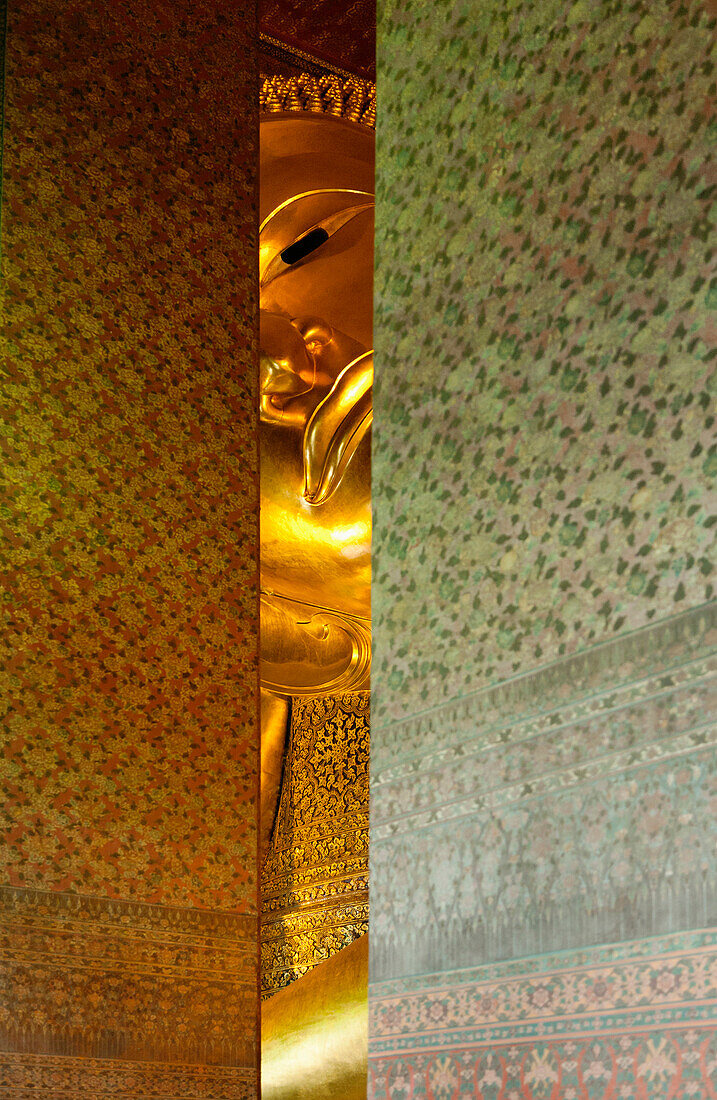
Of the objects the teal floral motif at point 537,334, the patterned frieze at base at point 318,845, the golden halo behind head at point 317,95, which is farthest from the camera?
the patterned frieze at base at point 318,845

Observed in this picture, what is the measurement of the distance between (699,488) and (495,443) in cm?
32

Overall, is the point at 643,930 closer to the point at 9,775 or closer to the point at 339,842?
the point at 9,775

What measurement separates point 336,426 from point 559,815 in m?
3.73

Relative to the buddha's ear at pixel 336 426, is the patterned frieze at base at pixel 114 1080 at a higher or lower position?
lower

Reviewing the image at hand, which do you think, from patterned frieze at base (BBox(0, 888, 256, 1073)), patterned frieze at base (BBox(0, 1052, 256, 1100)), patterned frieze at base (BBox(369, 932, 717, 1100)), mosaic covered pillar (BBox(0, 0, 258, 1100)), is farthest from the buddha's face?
patterned frieze at base (BBox(369, 932, 717, 1100))

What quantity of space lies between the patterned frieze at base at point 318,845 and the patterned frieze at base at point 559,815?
406 cm

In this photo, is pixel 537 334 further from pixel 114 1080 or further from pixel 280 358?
pixel 280 358

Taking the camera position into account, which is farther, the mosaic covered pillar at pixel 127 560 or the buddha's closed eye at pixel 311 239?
the buddha's closed eye at pixel 311 239

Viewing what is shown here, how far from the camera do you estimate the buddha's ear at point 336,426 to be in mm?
4984

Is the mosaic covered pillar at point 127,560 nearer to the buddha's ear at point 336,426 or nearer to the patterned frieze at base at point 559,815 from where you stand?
the buddha's ear at point 336,426

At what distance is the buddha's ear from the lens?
498cm

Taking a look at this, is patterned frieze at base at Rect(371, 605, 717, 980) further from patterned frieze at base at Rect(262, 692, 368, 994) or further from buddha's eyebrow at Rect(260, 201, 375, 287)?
patterned frieze at base at Rect(262, 692, 368, 994)

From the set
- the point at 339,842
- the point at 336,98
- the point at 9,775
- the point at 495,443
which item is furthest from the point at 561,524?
the point at 339,842

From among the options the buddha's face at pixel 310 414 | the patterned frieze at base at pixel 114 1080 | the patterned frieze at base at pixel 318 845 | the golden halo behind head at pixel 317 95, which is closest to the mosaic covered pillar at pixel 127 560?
the patterned frieze at base at pixel 114 1080
